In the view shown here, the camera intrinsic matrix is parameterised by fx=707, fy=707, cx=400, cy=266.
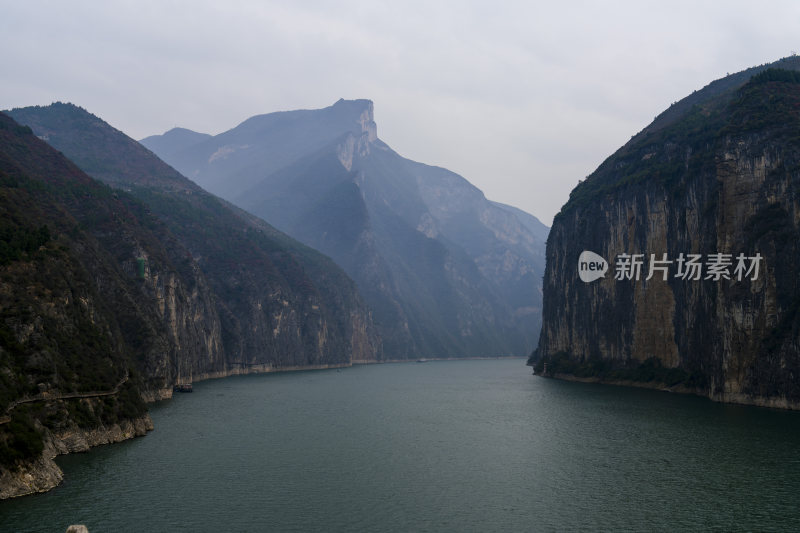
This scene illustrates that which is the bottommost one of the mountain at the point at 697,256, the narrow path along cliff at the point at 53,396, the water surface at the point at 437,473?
the water surface at the point at 437,473

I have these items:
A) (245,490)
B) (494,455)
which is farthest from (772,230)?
(245,490)

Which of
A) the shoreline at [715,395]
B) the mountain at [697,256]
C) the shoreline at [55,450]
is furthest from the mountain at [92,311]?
the mountain at [697,256]

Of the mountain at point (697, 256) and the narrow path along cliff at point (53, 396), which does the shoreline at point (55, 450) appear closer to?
the narrow path along cliff at point (53, 396)

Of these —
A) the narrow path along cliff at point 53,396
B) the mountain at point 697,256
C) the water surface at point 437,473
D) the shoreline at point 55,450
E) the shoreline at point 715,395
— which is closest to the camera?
the shoreline at point 55,450

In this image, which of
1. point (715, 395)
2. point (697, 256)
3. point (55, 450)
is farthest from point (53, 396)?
point (697, 256)

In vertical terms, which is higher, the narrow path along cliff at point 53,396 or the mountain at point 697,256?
the mountain at point 697,256

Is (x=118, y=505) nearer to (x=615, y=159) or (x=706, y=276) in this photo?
(x=706, y=276)
